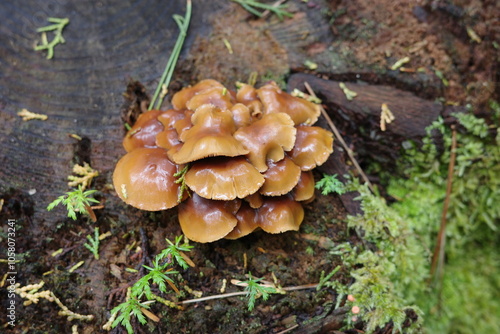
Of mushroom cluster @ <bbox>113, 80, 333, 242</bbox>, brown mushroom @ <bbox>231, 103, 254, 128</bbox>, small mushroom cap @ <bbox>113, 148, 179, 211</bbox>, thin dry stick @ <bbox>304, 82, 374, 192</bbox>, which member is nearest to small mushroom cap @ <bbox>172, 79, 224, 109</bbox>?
mushroom cluster @ <bbox>113, 80, 333, 242</bbox>

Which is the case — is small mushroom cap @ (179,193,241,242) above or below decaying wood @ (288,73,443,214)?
below

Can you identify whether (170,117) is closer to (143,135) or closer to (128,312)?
(143,135)

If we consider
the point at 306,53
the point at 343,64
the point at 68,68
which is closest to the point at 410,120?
the point at 343,64

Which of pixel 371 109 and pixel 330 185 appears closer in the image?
pixel 330 185

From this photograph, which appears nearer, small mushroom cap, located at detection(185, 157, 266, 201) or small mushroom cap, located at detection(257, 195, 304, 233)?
small mushroom cap, located at detection(185, 157, 266, 201)

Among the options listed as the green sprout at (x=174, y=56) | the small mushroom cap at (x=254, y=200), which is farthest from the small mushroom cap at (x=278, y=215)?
the green sprout at (x=174, y=56)

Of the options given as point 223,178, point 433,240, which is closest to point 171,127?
point 223,178

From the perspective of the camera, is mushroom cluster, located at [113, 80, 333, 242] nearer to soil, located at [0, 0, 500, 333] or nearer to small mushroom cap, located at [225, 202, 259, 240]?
small mushroom cap, located at [225, 202, 259, 240]
